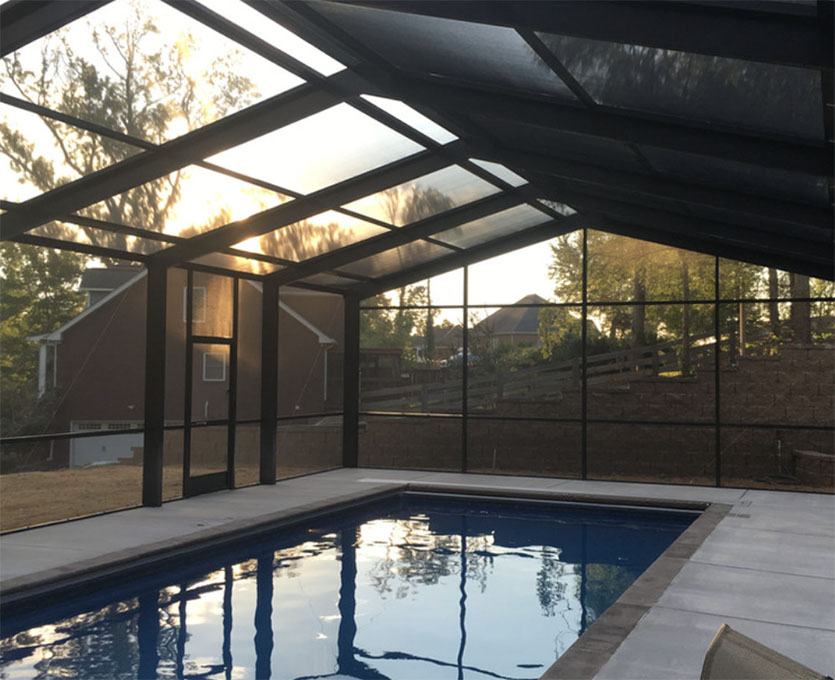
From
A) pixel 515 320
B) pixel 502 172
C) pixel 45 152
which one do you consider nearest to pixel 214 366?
pixel 502 172

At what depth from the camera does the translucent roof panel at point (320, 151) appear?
693 cm

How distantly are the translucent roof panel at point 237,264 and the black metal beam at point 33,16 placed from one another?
4.91 metres

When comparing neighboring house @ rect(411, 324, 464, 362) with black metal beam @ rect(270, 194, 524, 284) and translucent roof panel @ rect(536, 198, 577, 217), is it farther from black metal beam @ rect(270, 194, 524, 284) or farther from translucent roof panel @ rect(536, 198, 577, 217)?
black metal beam @ rect(270, 194, 524, 284)

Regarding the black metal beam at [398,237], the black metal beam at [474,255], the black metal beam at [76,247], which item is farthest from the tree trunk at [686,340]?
the black metal beam at [76,247]

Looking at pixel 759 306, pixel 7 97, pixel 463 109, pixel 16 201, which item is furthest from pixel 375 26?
pixel 759 306

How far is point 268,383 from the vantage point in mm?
11125

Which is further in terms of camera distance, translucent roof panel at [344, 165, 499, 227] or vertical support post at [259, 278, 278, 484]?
vertical support post at [259, 278, 278, 484]

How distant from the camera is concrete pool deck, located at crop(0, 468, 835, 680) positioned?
4.53m

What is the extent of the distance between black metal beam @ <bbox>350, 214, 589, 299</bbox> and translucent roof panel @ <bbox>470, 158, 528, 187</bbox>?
2129 millimetres

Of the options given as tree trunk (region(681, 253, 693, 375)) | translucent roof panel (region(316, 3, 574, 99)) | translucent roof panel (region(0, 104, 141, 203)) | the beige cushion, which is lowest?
the beige cushion

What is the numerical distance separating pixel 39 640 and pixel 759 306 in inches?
385

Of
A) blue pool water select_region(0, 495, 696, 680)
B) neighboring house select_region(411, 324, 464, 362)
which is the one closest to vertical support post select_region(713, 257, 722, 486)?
blue pool water select_region(0, 495, 696, 680)

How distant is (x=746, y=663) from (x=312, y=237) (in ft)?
28.4

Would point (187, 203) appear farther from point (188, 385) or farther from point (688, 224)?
point (688, 224)
